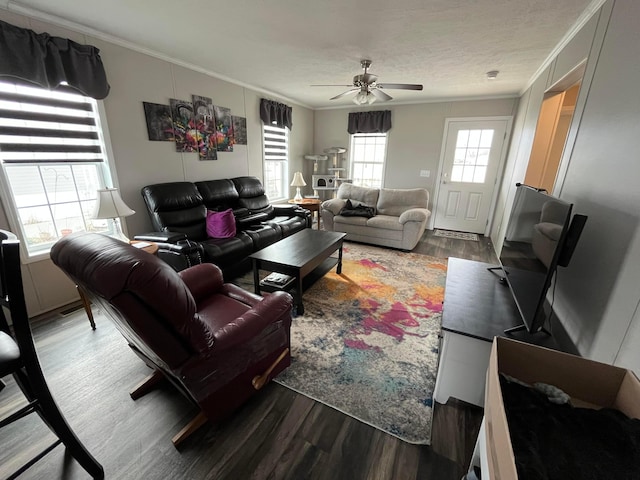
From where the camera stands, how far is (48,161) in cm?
229

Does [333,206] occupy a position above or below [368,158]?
below

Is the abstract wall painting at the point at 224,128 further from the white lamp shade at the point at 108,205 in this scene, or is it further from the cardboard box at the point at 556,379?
the cardboard box at the point at 556,379

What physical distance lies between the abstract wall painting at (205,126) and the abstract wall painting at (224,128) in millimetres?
68

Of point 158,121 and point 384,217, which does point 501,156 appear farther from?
point 158,121

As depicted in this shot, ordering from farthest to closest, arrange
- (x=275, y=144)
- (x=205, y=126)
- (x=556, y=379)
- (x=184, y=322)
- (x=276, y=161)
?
1. (x=276, y=161)
2. (x=275, y=144)
3. (x=205, y=126)
4. (x=184, y=322)
5. (x=556, y=379)

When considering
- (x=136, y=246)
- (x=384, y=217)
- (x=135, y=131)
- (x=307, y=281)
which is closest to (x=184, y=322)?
(x=136, y=246)

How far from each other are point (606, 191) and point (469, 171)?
152 inches

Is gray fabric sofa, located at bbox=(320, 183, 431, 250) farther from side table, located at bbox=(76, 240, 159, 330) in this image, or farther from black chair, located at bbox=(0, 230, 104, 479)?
black chair, located at bbox=(0, 230, 104, 479)

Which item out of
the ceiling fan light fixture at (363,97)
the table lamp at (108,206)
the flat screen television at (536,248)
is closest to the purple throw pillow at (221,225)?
the table lamp at (108,206)

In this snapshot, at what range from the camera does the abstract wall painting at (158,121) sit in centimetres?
292

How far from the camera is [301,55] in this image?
286 centimetres

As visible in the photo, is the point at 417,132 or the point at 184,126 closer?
the point at 184,126

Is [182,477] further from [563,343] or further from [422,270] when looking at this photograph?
[422,270]

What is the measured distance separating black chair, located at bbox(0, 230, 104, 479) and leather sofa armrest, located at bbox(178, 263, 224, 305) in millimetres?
765
